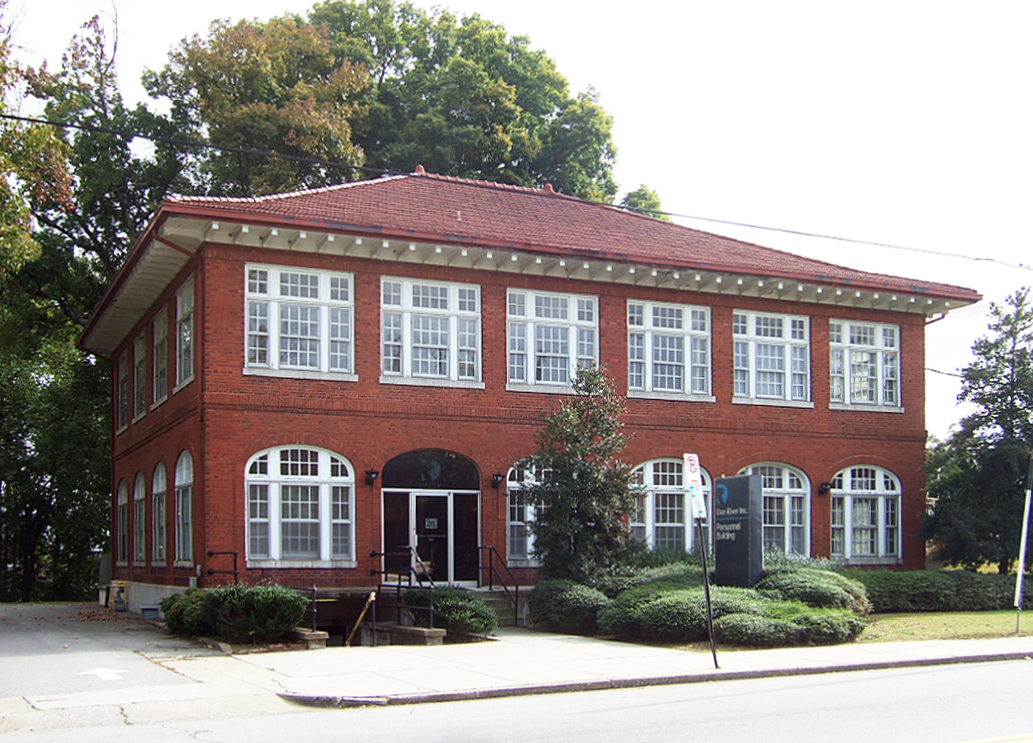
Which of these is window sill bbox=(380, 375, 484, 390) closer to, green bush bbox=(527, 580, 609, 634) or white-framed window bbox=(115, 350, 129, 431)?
green bush bbox=(527, 580, 609, 634)

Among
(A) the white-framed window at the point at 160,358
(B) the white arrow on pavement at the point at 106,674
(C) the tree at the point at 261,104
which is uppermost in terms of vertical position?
(C) the tree at the point at 261,104

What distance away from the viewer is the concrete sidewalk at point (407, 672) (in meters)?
12.6

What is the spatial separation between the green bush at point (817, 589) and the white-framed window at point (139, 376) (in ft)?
51.8

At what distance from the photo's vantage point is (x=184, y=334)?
24781mm

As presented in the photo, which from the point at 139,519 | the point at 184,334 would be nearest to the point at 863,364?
the point at 184,334

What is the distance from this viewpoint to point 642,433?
26.1 meters

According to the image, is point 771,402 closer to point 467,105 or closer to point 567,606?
point 567,606

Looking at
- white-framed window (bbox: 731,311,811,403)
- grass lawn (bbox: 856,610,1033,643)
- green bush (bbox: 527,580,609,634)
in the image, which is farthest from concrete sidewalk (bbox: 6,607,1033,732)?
white-framed window (bbox: 731,311,811,403)

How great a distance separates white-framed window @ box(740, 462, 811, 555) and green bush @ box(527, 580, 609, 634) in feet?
24.8

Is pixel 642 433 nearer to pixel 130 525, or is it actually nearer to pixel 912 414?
pixel 912 414

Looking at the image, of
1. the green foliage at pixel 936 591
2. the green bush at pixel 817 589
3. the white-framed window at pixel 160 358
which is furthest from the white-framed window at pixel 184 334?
the green foliage at pixel 936 591

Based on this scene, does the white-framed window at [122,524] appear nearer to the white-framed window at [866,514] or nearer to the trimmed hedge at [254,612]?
the trimmed hedge at [254,612]

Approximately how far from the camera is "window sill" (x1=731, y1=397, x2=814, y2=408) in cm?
2725

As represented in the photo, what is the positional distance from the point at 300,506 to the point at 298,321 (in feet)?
11.7
